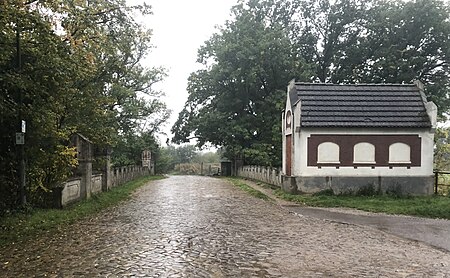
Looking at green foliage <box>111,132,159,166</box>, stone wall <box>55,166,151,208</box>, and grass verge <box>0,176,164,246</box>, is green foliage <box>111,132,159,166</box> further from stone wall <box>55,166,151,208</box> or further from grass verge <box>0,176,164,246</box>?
grass verge <box>0,176,164,246</box>

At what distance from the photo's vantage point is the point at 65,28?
1557 centimetres

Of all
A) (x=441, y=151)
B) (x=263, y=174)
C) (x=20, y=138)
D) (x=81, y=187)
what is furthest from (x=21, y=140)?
(x=441, y=151)

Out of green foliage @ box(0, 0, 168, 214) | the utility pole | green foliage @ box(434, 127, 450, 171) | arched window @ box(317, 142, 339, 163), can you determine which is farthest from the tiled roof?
the utility pole

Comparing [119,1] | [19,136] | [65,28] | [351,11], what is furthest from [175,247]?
[351,11]

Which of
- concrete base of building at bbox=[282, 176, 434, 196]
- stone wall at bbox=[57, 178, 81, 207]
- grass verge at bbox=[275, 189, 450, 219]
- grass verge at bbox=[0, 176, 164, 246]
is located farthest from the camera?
concrete base of building at bbox=[282, 176, 434, 196]

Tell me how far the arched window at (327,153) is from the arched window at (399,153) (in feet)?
8.78

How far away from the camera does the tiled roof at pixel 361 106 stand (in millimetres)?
21422

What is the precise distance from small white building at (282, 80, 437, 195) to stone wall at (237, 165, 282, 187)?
3558mm

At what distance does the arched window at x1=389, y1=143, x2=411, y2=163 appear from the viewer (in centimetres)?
2144

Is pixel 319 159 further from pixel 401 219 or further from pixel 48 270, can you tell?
pixel 48 270

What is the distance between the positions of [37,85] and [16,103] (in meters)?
0.79

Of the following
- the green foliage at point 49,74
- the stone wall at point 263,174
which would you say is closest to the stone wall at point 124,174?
the green foliage at point 49,74

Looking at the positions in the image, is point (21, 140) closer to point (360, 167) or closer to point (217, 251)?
point (217, 251)

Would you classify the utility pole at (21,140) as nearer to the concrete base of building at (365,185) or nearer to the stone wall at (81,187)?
the stone wall at (81,187)
